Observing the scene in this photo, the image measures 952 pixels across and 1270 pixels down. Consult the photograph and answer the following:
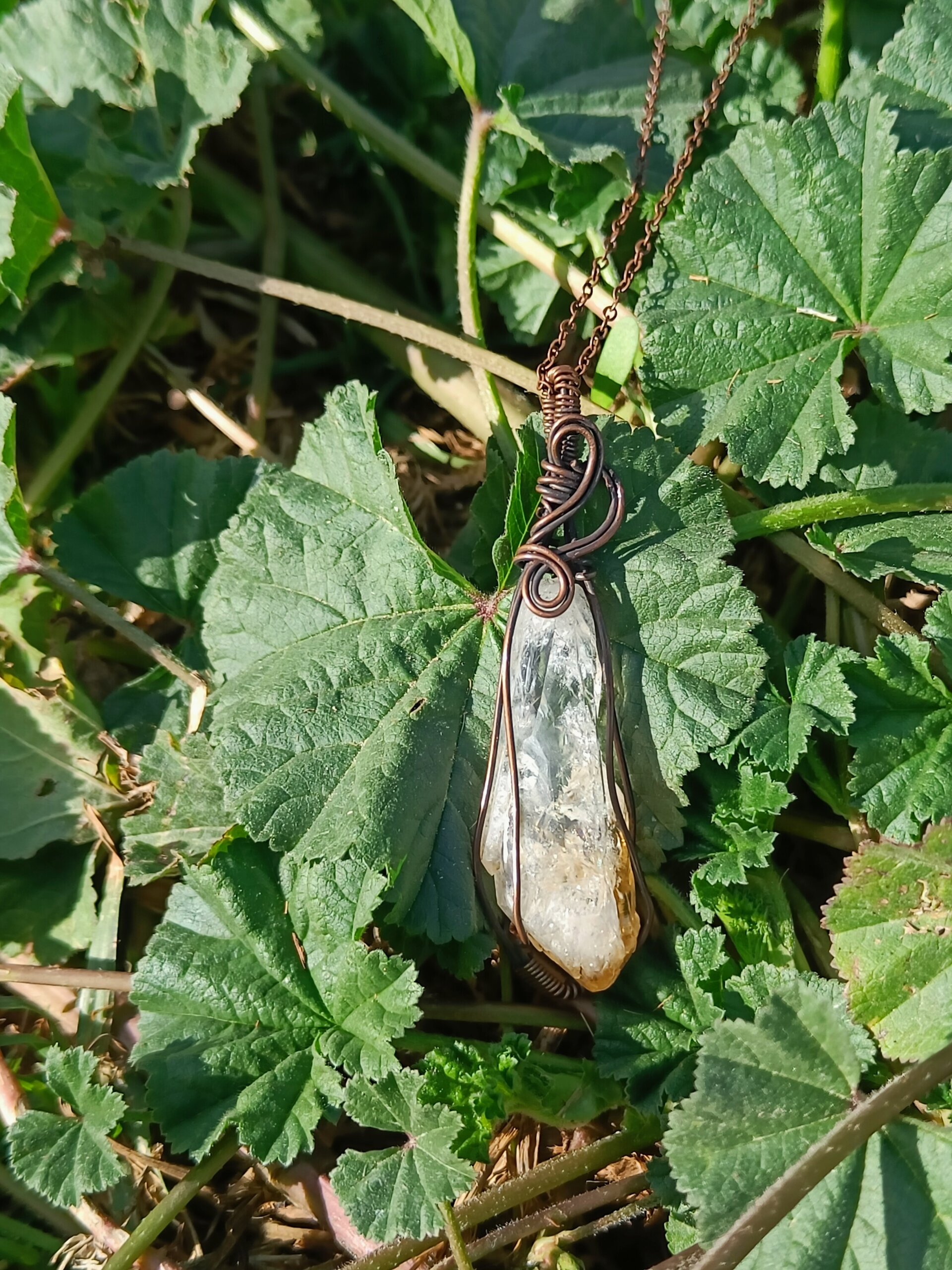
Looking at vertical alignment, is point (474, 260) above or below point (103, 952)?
above

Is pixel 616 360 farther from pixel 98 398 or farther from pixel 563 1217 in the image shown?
pixel 563 1217

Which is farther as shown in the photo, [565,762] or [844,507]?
[844,507]

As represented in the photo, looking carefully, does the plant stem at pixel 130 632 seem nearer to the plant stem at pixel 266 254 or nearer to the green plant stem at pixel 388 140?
the plant stem at pixel 266 254

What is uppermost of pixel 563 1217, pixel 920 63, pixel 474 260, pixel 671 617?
pixel 920 63

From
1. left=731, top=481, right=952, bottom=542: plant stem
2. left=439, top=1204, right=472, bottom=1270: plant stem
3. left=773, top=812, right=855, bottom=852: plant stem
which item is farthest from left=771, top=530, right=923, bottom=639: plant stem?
left=439, top=1204, right=472, bottom=1270: plant stem

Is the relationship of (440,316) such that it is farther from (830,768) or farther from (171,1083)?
(171,1083)

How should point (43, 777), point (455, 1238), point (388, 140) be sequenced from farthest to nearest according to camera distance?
point (388, 140) < point (43, 777) < point (455, 1238)

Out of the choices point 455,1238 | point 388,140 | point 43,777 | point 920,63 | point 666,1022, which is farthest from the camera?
point 388,140

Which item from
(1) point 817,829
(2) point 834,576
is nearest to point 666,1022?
(1) point 817,829

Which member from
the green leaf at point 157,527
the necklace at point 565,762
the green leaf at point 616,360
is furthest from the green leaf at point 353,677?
the green leaf at point 616,360
